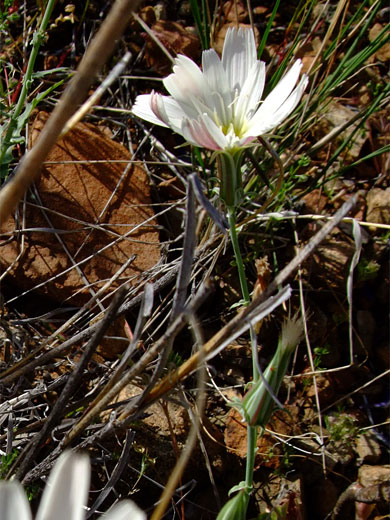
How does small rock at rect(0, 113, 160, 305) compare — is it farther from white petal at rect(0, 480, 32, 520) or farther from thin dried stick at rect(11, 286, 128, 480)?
white petal at rect(0, 480, 32, 520)

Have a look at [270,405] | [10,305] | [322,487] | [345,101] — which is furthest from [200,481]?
[345,101]

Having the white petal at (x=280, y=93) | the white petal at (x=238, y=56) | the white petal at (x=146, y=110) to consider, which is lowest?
the white petal at (x=280, y=93)

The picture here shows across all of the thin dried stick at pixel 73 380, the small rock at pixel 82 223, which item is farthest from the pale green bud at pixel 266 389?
the small rock at pixel 82 223

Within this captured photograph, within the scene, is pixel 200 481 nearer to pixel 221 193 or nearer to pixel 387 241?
pixel 221 193

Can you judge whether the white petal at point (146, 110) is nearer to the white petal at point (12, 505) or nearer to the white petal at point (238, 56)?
the white petal at point (238, 56)

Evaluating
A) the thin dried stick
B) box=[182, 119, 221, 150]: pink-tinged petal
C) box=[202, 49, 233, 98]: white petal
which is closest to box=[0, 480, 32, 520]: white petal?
the thin dried stick

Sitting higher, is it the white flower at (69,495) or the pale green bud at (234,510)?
the white flower at (69,495)
